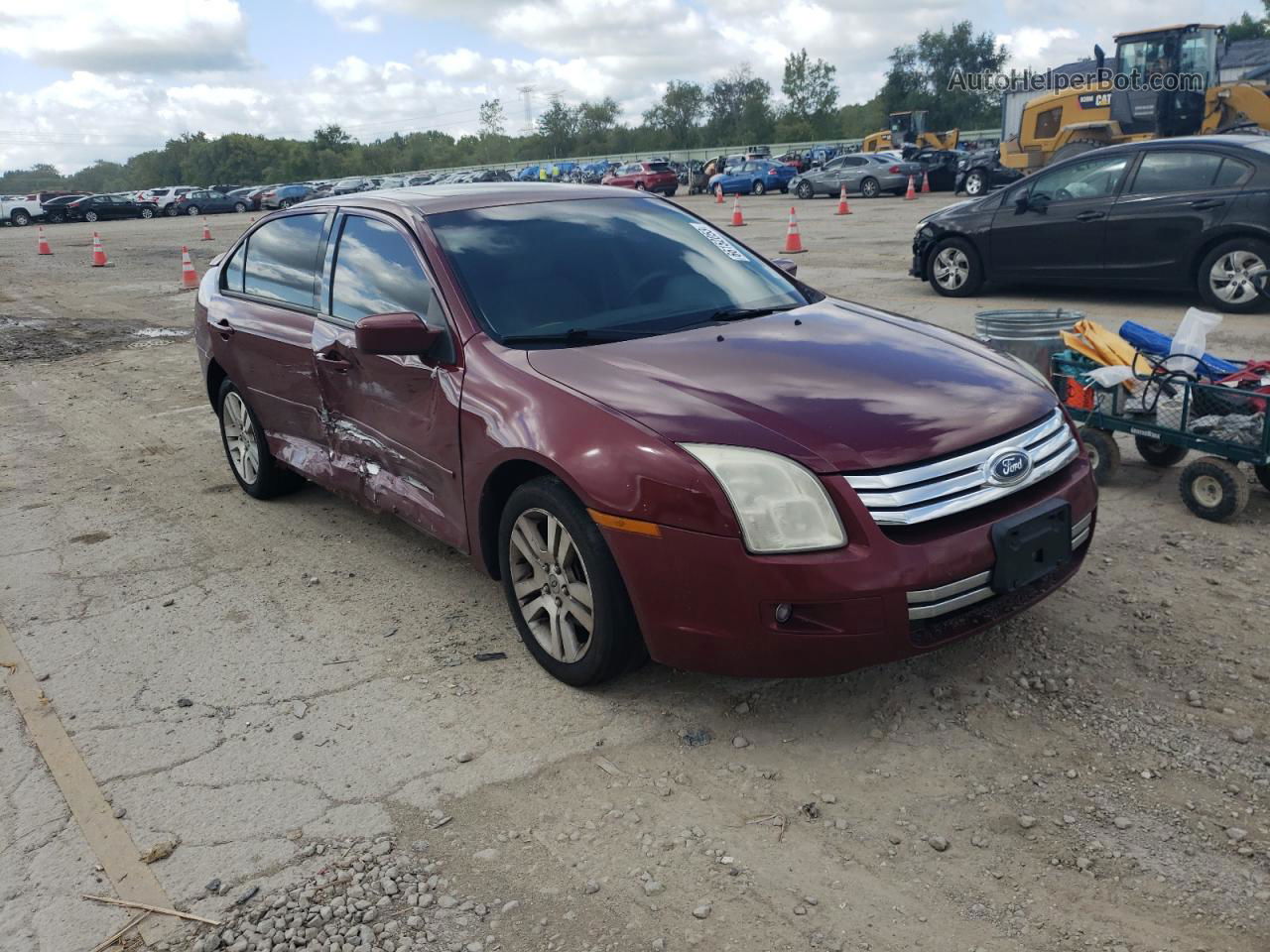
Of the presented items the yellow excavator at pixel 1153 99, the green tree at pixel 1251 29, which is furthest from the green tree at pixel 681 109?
the yellow excavator at pixel 1153 99

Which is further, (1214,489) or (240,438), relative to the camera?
(240,438)

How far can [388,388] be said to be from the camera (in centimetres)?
433

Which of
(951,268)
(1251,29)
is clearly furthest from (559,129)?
(951,268)

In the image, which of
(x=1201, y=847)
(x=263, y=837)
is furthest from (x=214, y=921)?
(x=1201, y=847)

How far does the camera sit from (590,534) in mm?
3355

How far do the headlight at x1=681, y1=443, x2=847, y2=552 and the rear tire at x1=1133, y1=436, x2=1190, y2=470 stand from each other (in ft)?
11.3

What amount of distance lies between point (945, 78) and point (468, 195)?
9600 centimetres

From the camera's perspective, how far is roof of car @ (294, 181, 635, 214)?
14.9 ft

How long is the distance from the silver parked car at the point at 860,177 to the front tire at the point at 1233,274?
23.7m

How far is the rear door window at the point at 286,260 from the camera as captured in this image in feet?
16.7

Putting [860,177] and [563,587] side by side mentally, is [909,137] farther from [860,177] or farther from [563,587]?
[563,587]

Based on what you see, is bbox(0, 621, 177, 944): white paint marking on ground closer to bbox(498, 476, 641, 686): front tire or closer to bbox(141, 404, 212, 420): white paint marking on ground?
bbox(498, 476, 641, 686): front tire

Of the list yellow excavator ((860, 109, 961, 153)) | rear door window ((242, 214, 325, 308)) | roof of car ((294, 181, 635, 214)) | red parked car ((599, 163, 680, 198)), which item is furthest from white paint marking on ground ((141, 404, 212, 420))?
yellow excavator ((860, 109, 961, 153))

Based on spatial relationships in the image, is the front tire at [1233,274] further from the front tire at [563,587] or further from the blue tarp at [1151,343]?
the front tire at [563,587]
